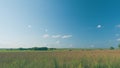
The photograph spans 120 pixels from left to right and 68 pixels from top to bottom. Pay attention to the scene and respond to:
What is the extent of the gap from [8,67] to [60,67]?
2024 millimetres

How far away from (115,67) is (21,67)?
379 cm

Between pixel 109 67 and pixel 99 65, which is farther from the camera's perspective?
pixel 99 65

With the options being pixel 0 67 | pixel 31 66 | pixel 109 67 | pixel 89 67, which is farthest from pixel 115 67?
pixel 0 67

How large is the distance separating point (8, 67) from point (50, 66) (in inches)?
62.6

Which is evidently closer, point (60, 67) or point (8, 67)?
point (8, 67)

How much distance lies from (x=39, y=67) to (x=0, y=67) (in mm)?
1518

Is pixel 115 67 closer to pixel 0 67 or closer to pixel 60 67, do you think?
pixel 60 67

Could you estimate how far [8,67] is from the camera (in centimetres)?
735

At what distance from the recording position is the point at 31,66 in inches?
300

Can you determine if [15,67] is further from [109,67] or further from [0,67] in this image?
[109,67]

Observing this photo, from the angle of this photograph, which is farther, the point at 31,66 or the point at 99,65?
the point at 99,65

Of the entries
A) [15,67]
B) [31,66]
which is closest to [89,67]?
[31,66]

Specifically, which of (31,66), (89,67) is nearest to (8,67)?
(31,66)

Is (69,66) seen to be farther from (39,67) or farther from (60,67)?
(39,67)
